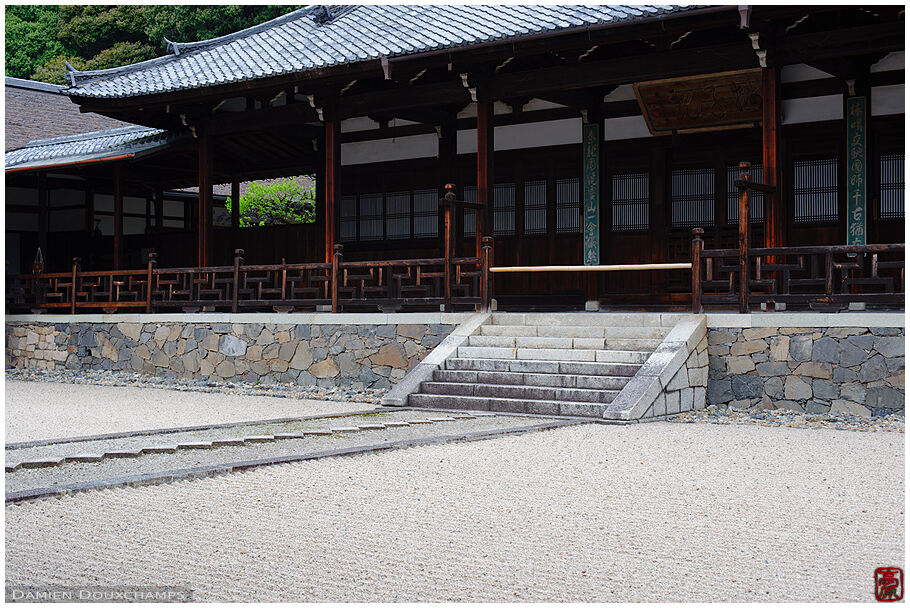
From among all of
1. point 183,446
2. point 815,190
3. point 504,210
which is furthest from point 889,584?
point 504,210

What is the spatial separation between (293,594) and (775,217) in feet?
28.5

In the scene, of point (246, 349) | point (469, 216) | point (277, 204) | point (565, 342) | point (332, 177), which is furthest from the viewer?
point (277, 204)

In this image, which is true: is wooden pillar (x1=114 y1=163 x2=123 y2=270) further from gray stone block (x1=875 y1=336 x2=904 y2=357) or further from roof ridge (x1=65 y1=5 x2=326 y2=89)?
gray stone block (x1=875 y1=336 x2=904 y2=357)

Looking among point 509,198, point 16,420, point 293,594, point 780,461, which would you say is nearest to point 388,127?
point 509,198

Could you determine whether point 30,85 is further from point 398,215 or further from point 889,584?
point 889,584

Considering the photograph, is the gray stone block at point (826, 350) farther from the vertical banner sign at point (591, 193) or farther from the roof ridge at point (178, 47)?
the roof ridge at point (178, 47)

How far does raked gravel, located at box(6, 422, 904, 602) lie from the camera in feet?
13.5

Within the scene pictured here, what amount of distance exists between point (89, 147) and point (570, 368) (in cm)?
1209

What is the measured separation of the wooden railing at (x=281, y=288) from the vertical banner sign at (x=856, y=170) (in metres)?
4.79

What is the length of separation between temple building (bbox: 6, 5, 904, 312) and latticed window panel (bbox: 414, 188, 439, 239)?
3 centimetres

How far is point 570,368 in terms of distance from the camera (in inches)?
431

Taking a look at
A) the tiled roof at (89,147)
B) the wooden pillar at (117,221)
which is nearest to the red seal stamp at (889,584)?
the tiled roof at (89,147)

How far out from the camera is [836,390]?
10273mm

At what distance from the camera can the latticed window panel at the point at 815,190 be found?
43.3 ft
